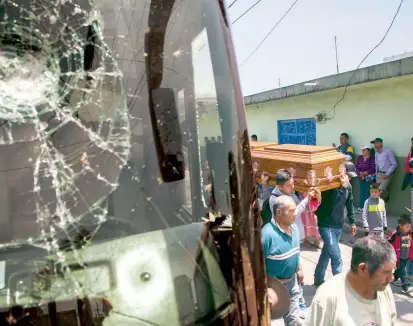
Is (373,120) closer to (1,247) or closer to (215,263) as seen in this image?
(215,263)

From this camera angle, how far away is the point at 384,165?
7.91 meters

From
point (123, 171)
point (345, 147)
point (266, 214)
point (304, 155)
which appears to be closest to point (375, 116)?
point (345, 147)

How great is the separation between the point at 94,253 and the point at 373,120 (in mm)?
7984

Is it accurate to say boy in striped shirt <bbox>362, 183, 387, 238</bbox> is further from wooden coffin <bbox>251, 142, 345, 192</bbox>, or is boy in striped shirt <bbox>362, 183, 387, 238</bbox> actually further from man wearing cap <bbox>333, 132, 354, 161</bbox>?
man wearing cap <bbox>333, 132, 354, 161</bbox>

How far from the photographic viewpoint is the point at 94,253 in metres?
1.79

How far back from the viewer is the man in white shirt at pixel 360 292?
2145 millimetres

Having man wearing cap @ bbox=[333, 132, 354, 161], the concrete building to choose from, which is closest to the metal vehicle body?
the concrete building

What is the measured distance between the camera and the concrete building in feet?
25.5

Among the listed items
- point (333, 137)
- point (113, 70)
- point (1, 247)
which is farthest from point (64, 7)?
point (333, 137)

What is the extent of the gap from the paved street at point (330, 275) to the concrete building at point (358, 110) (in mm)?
2198

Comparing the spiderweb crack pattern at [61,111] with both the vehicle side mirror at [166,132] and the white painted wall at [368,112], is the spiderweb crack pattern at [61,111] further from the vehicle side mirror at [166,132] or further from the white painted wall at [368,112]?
the white painted wall at [368,112]

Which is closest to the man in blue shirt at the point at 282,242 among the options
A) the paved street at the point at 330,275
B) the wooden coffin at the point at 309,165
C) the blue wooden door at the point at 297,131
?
the paved street at the point at 330,275

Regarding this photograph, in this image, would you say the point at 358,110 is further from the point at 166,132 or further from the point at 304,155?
the point at 166,132

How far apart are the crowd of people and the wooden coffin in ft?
0.41
